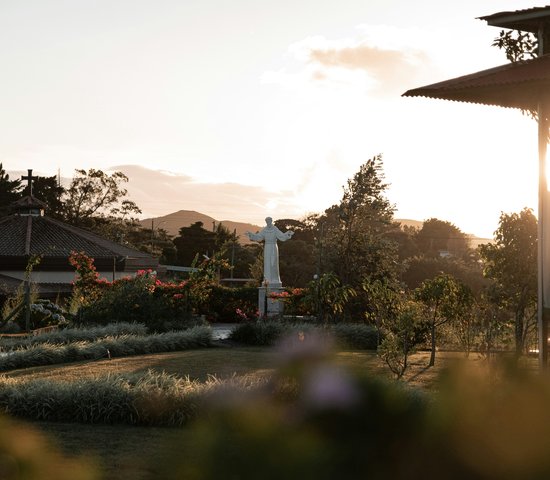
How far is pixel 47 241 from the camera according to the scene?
39094 mm

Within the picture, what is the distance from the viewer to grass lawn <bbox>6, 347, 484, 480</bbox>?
6.21 meters

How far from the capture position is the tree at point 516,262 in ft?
49.8

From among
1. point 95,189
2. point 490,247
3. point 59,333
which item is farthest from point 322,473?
point 95,189

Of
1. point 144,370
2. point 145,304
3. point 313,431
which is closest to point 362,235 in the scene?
point 145,304

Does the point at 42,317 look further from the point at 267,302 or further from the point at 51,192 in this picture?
the point at 51,192

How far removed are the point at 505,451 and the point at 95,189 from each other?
59797 mm

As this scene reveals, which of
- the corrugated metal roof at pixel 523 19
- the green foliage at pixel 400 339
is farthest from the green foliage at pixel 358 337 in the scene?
the corrugated metal roof at pixel 523 19

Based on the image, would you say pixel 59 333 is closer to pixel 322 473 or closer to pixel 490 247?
pixel 490 247

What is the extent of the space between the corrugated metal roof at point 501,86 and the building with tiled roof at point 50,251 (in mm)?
26276

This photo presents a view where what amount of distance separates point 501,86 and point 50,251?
99.9ft

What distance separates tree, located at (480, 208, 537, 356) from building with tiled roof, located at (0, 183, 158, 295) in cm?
2206

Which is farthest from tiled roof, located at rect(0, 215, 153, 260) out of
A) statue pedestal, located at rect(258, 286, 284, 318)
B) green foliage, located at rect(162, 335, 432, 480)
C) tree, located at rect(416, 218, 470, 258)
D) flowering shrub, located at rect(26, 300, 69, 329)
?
tree, located at rect(416, 218, 470, 258)

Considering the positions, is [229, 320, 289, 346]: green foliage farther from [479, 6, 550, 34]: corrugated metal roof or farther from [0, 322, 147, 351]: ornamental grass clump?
[479, 6, 550, 34]: corrugated metal roof

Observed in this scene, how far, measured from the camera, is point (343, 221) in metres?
24.6
